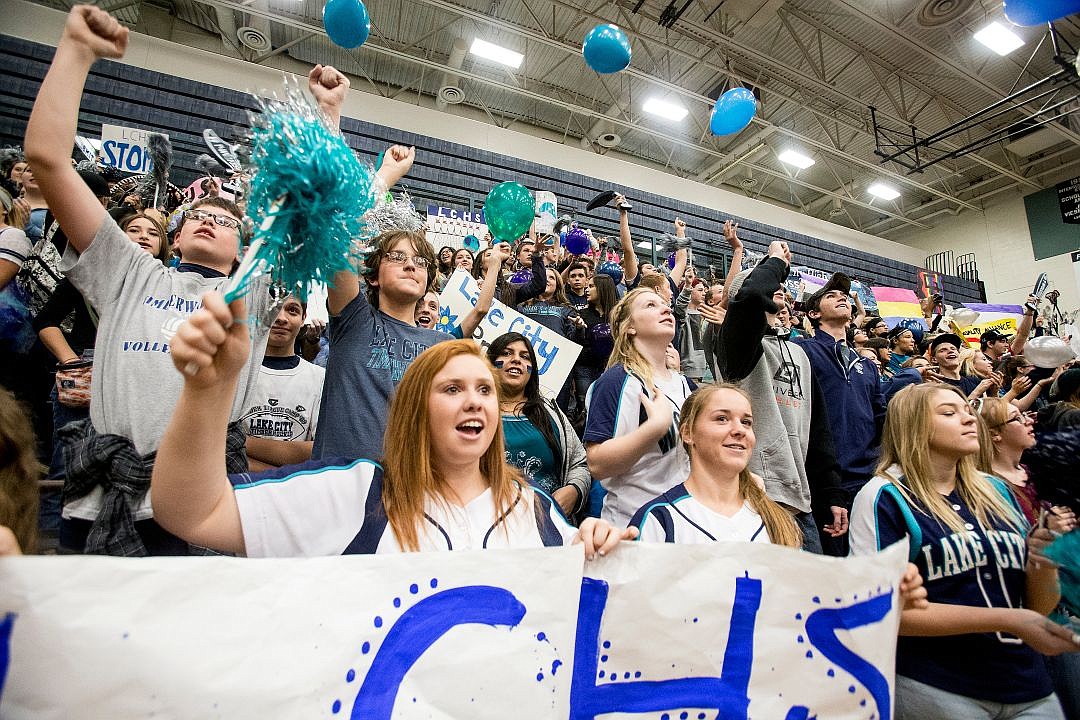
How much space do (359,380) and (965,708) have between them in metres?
1.57

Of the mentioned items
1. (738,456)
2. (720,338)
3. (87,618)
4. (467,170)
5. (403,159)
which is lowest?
(87,618)

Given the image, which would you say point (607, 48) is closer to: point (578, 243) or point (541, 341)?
point (578, 243)

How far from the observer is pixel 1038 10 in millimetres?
3787

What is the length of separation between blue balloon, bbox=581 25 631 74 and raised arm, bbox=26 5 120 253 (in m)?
4.63

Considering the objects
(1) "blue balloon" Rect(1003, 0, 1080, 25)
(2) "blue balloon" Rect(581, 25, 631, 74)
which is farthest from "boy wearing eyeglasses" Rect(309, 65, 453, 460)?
(1) "blue balloon" Rect(1003, 0, 1080, 25)

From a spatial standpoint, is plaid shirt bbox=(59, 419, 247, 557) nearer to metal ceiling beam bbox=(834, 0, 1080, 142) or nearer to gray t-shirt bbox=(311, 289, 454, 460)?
gray t-shirt bbox=(311, 289, 454, 460)

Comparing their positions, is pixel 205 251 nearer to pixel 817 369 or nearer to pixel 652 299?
pixel 652 299

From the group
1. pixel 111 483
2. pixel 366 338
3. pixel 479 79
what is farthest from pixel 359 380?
pixel 479 79

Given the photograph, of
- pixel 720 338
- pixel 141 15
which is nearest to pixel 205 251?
pixel 720 338

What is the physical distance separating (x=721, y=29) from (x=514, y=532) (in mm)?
8694

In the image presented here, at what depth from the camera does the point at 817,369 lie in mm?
2305

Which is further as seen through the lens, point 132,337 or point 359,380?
point 359,380

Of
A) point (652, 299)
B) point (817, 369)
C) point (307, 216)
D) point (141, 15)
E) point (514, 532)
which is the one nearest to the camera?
point (307, 216)

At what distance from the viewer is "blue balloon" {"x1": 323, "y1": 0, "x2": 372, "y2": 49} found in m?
4.18
